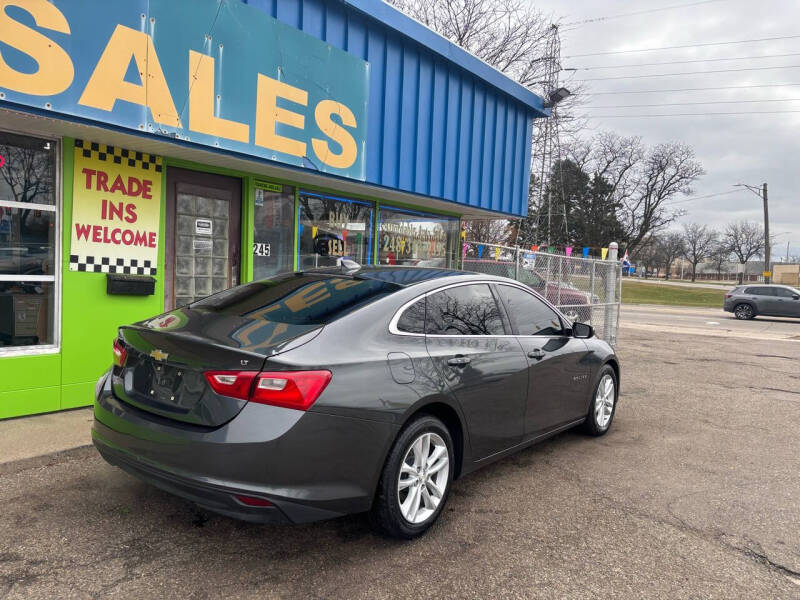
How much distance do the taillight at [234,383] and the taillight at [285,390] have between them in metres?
0.03

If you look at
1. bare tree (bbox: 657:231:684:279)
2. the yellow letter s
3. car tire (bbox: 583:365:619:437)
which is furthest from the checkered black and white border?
bare tree (bbox: 657:231:684:279)

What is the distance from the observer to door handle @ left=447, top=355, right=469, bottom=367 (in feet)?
10.9

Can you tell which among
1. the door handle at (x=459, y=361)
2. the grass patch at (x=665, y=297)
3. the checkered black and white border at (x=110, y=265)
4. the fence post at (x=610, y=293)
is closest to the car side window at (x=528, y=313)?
the door handle at (x=459, y=361)

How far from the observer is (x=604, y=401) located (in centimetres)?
529

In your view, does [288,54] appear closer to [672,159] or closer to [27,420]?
[27,420]

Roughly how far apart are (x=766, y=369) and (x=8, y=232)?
37.2 ft

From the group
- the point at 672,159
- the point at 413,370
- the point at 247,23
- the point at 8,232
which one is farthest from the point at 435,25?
the point at 672,159

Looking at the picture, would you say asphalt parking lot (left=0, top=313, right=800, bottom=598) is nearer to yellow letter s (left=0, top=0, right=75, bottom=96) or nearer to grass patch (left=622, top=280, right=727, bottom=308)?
yellow letter s (left=0, top=0, right=75, bottom=96)

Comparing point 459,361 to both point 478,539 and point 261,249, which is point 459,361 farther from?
point 261,249

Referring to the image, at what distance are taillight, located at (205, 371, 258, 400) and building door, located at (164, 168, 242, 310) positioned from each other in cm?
381

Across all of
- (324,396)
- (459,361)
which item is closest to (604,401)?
(459,361)

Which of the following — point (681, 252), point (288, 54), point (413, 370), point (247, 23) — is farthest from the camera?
point (681, 252)

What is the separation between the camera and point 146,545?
2885 millimetres

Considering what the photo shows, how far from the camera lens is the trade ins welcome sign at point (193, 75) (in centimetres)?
425
